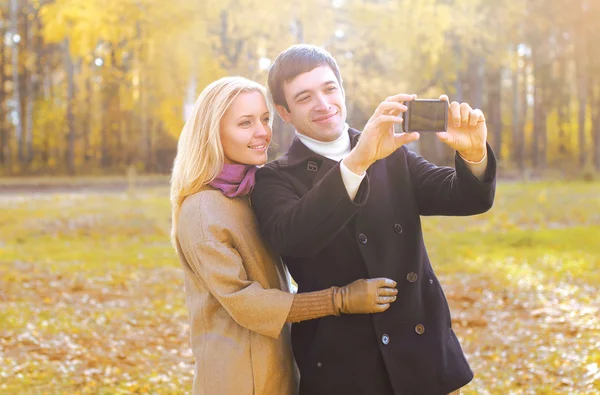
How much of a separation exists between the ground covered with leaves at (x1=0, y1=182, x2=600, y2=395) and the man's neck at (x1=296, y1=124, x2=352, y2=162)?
13.0 ft

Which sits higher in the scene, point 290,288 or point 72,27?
point 72,27

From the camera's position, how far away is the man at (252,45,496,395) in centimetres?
242

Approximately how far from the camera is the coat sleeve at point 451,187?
7.93 ft

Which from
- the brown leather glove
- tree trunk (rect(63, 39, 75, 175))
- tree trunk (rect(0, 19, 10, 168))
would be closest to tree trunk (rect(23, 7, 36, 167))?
tree trunk (rect(0, 19, 10, 168))

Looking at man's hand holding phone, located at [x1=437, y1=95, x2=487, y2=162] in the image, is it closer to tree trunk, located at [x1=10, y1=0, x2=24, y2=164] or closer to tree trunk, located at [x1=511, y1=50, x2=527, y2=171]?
tree trunk, located at [x1=511, y1=50, x2=527, y2=171]

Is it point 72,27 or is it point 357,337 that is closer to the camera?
point 357,337

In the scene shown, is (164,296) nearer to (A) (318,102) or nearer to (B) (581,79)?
(A) (318,102)

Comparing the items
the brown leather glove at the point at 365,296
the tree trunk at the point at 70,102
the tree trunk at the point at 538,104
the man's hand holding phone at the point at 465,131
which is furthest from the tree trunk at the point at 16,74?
the man's hand holding phone at the point at 465,131

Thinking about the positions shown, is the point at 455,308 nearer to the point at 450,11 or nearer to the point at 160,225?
the point at 160,225

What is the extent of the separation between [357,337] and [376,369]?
0.39ft

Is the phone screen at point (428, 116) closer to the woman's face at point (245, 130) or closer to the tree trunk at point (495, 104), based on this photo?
the woman's face at point (245, 130)

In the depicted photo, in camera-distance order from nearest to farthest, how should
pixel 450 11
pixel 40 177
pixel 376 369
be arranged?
1. pixel 376 369
2. pixel 450 11
3. pixel 40 177

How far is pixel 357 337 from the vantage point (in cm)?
247

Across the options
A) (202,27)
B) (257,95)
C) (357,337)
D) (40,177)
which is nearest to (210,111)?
(257,95)
